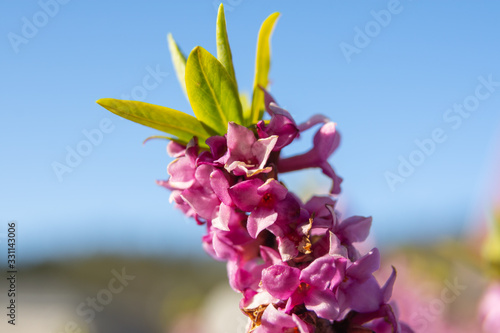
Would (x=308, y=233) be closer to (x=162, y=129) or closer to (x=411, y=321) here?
(x=162, y=129)

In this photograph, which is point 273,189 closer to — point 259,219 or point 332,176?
point 259,219

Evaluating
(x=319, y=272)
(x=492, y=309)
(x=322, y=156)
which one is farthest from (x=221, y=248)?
(x=492, y=309)

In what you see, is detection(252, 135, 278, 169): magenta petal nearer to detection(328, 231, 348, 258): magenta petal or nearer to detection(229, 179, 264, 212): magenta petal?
detection(229, 179, 264, 212): magenta petal

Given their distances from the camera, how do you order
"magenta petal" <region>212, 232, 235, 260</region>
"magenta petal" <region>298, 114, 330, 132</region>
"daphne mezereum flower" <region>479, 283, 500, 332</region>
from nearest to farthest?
"magenta petal" <region>212, 232, 235, 260</region> → "magenta petal" <region>298, 114, 330, 132</region> → "daphne mezereum flower" <region>479, 283, 500, 332</region>

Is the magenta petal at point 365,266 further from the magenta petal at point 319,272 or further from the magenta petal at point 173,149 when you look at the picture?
the magenta petal at point 173,149

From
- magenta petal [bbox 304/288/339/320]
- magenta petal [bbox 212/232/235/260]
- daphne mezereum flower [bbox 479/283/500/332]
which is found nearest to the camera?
magenta petal [bbox 304/288/339/320]

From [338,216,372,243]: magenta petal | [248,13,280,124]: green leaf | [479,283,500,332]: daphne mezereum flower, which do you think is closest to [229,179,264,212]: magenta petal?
[338,216,372,243]: magenta petal
